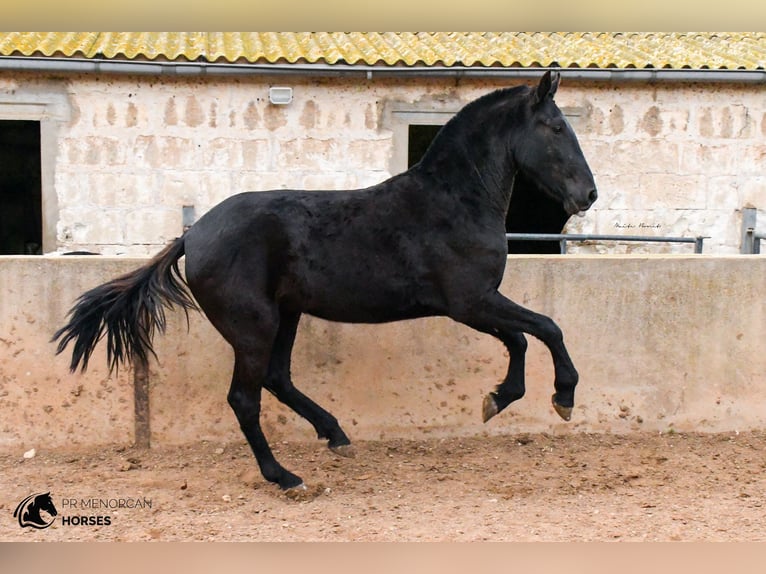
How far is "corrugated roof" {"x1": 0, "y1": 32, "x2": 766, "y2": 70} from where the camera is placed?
30.8 ft

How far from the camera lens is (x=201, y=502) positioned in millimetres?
4348

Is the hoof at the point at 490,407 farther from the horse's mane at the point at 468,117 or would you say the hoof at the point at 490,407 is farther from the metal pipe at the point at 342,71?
the metal pipe at the point at 342,71

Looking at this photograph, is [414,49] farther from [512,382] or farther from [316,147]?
[512,382]

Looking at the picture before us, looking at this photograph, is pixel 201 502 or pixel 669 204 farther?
pixel 669 204

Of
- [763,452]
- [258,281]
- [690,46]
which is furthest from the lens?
[690,46]

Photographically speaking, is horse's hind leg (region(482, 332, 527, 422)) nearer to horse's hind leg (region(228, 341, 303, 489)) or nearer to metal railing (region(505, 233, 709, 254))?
horse's hind leg (region(228, 341, 303, 489))

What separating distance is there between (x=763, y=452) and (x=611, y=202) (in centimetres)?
511

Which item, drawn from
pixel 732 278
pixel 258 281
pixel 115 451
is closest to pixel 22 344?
pixel 115 451

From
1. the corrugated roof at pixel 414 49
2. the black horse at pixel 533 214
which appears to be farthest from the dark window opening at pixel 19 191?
the black horse at pixel 533 214

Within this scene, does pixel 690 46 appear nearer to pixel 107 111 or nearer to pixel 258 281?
pixel 107 111

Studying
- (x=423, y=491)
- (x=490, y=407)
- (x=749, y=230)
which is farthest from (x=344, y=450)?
(x=749, y=230)

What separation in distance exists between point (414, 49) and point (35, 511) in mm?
7490

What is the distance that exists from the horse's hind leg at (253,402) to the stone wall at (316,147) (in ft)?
18.0

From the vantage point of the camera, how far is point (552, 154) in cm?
434
